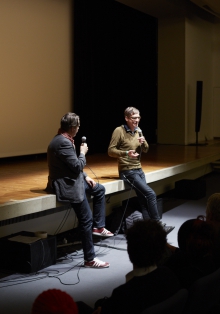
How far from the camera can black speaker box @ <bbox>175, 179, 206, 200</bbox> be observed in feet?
24.4

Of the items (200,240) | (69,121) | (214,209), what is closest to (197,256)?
(200,240)

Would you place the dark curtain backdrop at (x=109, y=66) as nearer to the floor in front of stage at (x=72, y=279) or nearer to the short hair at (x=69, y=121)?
the floor in front of stage at (x=72, y=279)

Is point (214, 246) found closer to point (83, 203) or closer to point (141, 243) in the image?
point (141, 243)

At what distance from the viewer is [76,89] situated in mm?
8250

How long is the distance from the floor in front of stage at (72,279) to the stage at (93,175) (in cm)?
54

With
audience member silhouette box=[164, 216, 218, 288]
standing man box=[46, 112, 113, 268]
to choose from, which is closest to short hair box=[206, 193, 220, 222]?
audience member silhouette box=[164, 216, 218, 288]

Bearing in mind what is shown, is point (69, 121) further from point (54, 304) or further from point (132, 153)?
point (54, 304)

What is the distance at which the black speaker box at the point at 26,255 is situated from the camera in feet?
13.1

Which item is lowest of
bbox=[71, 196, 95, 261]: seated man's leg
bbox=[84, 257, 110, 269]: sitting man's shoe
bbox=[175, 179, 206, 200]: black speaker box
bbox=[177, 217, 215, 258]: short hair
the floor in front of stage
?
the floor in front of stage

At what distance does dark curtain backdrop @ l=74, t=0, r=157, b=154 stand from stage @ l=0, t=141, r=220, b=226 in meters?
0.84

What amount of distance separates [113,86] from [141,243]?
7.49 meters

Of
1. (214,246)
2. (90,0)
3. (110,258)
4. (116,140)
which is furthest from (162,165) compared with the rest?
(214,246)

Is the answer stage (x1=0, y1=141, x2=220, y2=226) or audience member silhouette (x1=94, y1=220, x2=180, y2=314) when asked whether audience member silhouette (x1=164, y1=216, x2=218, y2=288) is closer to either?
audience member silhouette (x1=94, y1=220, x2=180, y2=314)

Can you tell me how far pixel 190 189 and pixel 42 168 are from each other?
2.44 m
